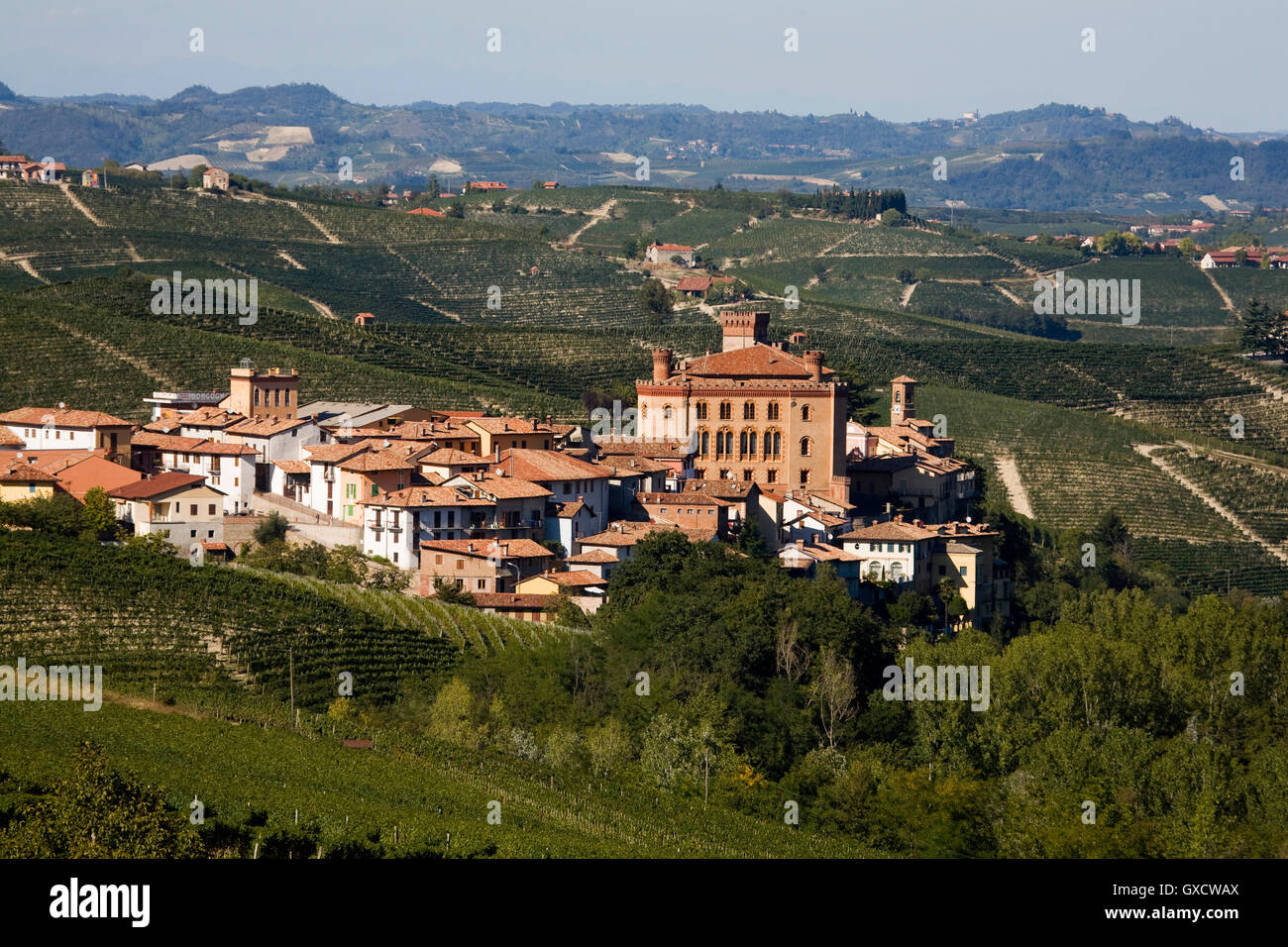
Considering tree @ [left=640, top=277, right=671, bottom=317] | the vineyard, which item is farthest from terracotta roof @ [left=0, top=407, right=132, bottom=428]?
tree @ [left=640, top=277, right=671, bottom=317]

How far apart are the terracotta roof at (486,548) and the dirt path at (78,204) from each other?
306 feet

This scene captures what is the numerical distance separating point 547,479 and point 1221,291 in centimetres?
13180

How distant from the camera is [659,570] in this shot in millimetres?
56531

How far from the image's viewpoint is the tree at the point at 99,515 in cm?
5588

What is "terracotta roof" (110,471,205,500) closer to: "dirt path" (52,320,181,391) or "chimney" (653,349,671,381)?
"chimney" (653,349,671,381)

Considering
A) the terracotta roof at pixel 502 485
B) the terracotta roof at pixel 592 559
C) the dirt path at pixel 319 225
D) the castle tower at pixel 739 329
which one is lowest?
the terracotta roof at pixel 592 559

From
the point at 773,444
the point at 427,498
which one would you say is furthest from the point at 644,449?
the point at 427,498

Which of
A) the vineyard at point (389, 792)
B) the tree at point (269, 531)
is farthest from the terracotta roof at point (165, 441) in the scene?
the vineyard at point (389, 792)

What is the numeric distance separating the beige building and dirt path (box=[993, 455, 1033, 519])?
17129 mm

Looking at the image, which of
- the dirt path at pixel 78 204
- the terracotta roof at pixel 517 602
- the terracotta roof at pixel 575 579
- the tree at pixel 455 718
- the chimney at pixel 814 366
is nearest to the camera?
the tree at pixel 455 718

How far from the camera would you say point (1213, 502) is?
93.2 metres

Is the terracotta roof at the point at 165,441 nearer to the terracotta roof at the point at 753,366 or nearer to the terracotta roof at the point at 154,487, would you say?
the terracotta roof at the point at 154,487

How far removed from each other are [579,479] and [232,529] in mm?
10759
